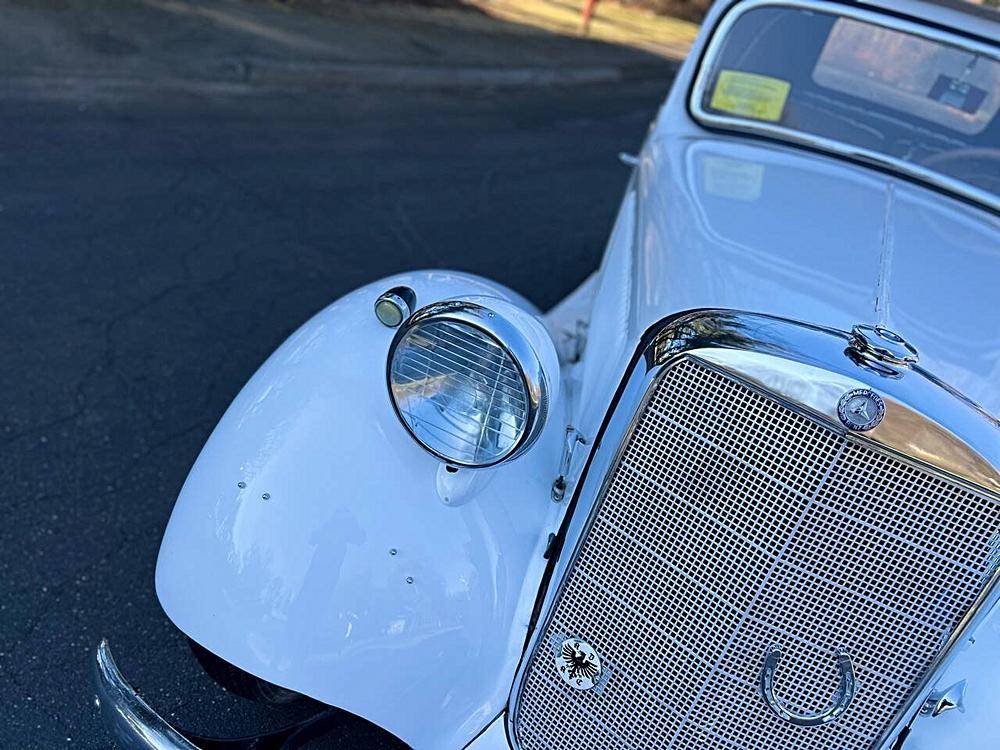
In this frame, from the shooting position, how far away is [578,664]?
1879 mm

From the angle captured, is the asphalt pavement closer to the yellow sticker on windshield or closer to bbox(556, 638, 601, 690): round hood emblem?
bbox(556, 638, 601, 690): round hood emblem

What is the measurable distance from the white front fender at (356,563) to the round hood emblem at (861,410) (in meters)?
0.57

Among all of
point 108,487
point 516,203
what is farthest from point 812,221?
point 516,203

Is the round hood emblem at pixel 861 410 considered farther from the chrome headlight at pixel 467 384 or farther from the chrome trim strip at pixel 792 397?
the chrome headlight at pixel 467 384

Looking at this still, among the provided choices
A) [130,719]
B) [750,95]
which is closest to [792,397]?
[130,719]

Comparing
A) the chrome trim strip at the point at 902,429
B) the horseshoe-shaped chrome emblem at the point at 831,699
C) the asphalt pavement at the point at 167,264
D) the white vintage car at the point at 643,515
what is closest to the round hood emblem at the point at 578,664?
the white vintage car at the point at 643,515

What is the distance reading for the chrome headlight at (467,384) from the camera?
69.1 inches

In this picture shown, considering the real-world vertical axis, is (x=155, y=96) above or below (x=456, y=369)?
below

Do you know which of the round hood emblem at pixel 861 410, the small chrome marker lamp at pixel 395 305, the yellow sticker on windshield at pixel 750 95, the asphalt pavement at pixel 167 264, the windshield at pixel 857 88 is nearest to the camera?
the round hood emblem at pixel 861 410

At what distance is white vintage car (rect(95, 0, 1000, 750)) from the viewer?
5.23 ft

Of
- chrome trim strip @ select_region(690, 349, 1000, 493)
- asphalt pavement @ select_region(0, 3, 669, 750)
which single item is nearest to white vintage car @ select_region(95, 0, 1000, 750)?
chrome trim strip @ select_region(690, 349, 1000, 493)

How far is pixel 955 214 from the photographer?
104 inches

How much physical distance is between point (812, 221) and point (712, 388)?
0.95 metres

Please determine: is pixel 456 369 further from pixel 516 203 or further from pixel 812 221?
pixel 516 203
